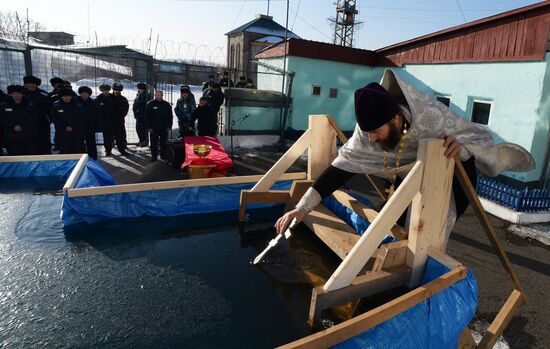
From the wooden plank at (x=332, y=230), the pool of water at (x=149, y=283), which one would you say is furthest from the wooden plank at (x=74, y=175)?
the wooden plank at (x=332, y=230)

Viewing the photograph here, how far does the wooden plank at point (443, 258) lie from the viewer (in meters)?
2.12

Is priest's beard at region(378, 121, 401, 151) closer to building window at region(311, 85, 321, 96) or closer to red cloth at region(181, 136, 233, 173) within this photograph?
red cloth at region(181, 136, 233, 173)

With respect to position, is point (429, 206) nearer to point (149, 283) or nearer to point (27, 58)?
point (149, 283)

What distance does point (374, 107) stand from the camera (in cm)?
190

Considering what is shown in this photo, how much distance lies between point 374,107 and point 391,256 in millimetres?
945

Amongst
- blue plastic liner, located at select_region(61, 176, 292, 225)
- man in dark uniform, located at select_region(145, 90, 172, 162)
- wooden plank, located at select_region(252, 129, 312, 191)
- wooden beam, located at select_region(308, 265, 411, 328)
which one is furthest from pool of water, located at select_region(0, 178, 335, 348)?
man in dark uniform, located at select_region(145, 90, 172, 162)

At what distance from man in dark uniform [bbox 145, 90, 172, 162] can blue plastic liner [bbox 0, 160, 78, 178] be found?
328 centimetres

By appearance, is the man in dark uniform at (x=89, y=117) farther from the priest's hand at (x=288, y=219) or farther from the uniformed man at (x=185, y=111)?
the priest's hand at (x=288, y=219)

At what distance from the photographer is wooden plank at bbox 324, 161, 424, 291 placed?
76.9 inches

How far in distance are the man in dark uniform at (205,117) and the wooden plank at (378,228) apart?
693 centimetres

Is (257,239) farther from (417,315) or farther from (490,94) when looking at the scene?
(490,94)

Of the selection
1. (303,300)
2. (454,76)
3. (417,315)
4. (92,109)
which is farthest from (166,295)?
(454,76)

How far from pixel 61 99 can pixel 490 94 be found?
8.34 meters

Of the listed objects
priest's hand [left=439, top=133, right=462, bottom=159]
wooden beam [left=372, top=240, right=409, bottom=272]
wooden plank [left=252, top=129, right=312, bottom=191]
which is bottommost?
wooden beam [left=372, top=240, right=409, bottom=272]
